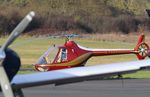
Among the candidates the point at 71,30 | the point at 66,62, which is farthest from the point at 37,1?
the point at 66,62

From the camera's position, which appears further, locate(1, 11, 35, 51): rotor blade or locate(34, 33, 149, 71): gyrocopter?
locate(34, 33, 149, 71): gyrocopter

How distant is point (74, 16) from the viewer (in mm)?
81250

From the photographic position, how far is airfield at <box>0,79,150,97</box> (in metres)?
18.7

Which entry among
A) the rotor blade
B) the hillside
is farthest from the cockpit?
the hillside

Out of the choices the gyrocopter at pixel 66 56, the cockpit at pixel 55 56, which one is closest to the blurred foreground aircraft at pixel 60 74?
the gyrocopter at pixel 66 56

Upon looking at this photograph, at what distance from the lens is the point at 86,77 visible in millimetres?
9938

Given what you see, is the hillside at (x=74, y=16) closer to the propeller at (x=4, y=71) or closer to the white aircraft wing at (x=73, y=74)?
the white aircraft wing at (x=73, y=74)

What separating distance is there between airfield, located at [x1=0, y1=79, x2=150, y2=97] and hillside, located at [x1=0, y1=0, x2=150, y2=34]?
44.0 meters

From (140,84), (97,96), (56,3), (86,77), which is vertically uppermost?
(86,77)

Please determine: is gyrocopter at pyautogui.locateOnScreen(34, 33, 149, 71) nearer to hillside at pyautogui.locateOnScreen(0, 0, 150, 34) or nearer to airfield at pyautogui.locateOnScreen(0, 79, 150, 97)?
airfield at pyautogui.locateOnScreen(0, 79, 150, 97)

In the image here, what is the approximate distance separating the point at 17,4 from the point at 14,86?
7758cm

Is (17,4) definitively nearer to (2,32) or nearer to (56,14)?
(56,14)

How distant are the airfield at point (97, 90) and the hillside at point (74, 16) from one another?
44.0 meters

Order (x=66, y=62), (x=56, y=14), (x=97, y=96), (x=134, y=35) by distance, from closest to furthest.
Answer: (x=97, y=96), (x=66, y=62), (x=134, y=35), (x=56, y=14)
